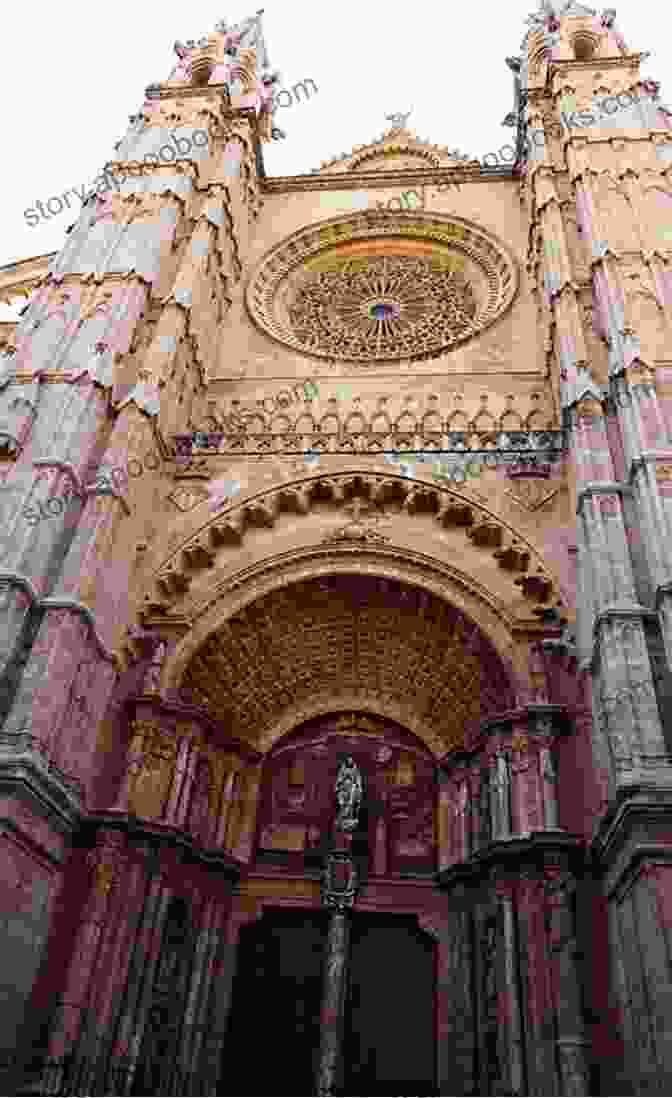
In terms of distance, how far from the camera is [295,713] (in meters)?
11.7

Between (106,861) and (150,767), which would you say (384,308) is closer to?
(150,767)

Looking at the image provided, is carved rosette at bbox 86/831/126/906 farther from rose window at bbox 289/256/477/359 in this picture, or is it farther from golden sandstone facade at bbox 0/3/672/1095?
rose window at bbox 289/256/477/359

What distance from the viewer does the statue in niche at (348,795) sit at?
10.4 m

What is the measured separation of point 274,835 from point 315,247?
11.7 metres

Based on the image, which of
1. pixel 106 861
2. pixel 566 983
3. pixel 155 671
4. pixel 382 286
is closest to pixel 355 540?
pixel 155 671

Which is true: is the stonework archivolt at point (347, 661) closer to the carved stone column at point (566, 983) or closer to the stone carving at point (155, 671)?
the stone carving at point (155, 671)

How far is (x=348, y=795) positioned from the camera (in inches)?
418

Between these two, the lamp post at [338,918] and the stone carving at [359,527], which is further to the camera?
the stone carving at [359,527]

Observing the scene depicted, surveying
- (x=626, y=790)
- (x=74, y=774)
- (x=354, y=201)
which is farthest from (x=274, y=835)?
(x=354, y=201)

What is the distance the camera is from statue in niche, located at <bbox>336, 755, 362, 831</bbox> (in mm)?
10391

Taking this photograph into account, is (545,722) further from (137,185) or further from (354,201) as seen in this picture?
(354,201)

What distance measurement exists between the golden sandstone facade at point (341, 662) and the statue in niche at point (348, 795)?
0.47 feet

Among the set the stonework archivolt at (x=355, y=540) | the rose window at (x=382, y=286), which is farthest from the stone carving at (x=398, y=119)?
the stonework archivolt at (x=355, y=540)

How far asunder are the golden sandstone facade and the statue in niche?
0.47ft
